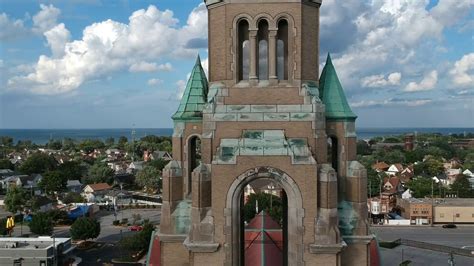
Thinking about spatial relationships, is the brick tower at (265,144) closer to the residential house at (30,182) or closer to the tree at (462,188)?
the tree at (462,188)

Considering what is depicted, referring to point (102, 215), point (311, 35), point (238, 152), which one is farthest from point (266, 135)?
point (102, 215)

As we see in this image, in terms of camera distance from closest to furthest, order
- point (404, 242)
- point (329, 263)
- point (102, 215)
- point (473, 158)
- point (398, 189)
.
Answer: point (329, 263), point (404, 242), point (102, 215), point (398, 189), point (473, 158)

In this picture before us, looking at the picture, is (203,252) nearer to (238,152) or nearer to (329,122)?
(238,152)

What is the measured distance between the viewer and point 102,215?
97562 mm

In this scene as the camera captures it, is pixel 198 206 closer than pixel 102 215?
Answer: Yes

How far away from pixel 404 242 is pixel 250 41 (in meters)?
57.3

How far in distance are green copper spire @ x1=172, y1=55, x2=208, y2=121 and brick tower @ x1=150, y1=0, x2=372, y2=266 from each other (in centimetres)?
5

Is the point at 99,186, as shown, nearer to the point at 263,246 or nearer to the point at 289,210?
the point at 263,246

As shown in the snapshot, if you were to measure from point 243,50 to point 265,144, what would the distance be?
4763 mm

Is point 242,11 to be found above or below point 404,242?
above

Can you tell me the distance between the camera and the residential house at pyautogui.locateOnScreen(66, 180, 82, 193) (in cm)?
11681

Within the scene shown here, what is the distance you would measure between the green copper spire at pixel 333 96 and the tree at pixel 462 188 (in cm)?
9706

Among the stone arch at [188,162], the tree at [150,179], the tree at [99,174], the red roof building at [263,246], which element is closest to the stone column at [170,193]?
the stone arch at [188,162]

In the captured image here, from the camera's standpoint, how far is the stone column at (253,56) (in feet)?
66.4
